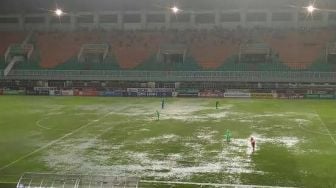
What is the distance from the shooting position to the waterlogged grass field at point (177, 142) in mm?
25297

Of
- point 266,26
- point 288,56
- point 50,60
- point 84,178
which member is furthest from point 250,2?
point 84,178

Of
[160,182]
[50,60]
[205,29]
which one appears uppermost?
[205,29]

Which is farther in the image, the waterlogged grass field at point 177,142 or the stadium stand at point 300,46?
the stadium stand at point 300,46

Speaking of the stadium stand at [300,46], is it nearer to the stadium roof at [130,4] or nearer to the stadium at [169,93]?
the stadium at [169,93]

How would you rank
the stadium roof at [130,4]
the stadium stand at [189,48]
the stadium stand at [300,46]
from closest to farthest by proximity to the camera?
the stadium stand at [300,46]
the stadium stand at [189,48]
the stadium roof at [130,4]

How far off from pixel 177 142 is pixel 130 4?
45.4 meters

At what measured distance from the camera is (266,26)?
2884 inches

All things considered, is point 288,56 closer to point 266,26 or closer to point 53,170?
point 266,26

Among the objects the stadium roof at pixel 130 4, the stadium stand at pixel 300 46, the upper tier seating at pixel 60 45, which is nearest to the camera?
the stadium stand at pixel 300 46

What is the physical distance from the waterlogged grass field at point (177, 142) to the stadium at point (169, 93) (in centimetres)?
12

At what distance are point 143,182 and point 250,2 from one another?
176 feet

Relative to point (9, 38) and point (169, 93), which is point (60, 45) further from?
point (169, 93)

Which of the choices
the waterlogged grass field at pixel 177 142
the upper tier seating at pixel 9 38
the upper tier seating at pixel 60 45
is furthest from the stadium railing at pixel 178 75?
the upper tier seating at pixel 9 38

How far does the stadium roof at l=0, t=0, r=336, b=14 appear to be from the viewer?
71.0 metres
